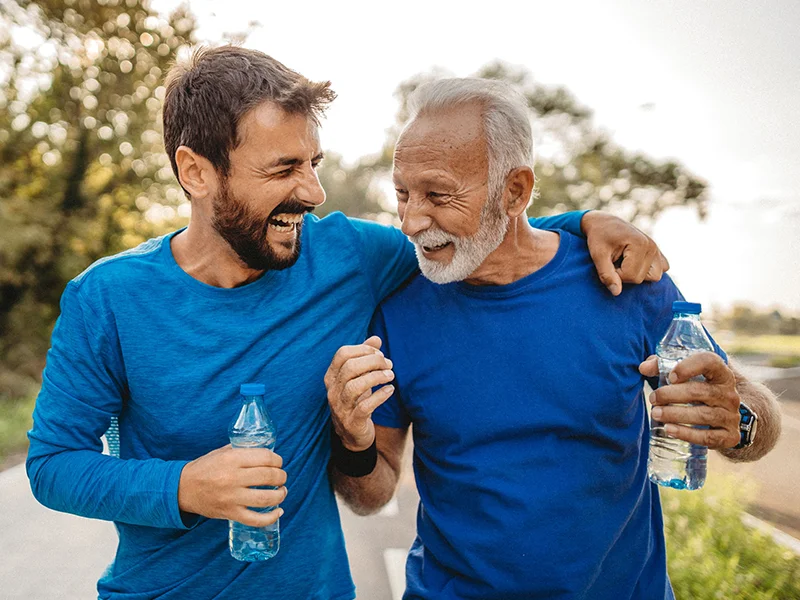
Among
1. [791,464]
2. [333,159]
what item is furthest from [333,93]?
[333,159]

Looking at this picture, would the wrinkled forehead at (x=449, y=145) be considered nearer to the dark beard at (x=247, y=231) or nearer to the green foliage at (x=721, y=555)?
the dark beard at (x=247, y=231)

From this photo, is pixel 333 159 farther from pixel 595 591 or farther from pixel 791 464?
pixel 595 591

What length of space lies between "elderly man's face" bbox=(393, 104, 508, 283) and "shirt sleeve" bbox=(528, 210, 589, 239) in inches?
13.3

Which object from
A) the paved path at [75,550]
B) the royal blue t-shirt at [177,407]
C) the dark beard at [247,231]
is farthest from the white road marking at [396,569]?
the dark beard at [247,231]

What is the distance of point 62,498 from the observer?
5.87 feet

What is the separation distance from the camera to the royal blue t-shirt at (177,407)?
1.79 m

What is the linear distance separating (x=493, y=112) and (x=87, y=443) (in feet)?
5.02

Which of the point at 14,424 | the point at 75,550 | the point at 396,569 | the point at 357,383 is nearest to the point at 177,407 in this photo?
the point at 357,383

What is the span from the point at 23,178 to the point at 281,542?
11574mm

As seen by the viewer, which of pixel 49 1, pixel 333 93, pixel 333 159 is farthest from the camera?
pixel 333 159

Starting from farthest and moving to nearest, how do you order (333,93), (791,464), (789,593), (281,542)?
(791,464) → (789,593) → (333,93) → (281,542)

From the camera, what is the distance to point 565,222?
2.49 meters

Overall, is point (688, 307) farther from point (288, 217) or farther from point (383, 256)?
point (288, 217)

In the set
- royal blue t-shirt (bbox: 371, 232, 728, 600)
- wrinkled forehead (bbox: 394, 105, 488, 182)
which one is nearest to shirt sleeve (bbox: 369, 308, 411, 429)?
royal blue t-shirt (bbox: 371, 232, 728, 600)
